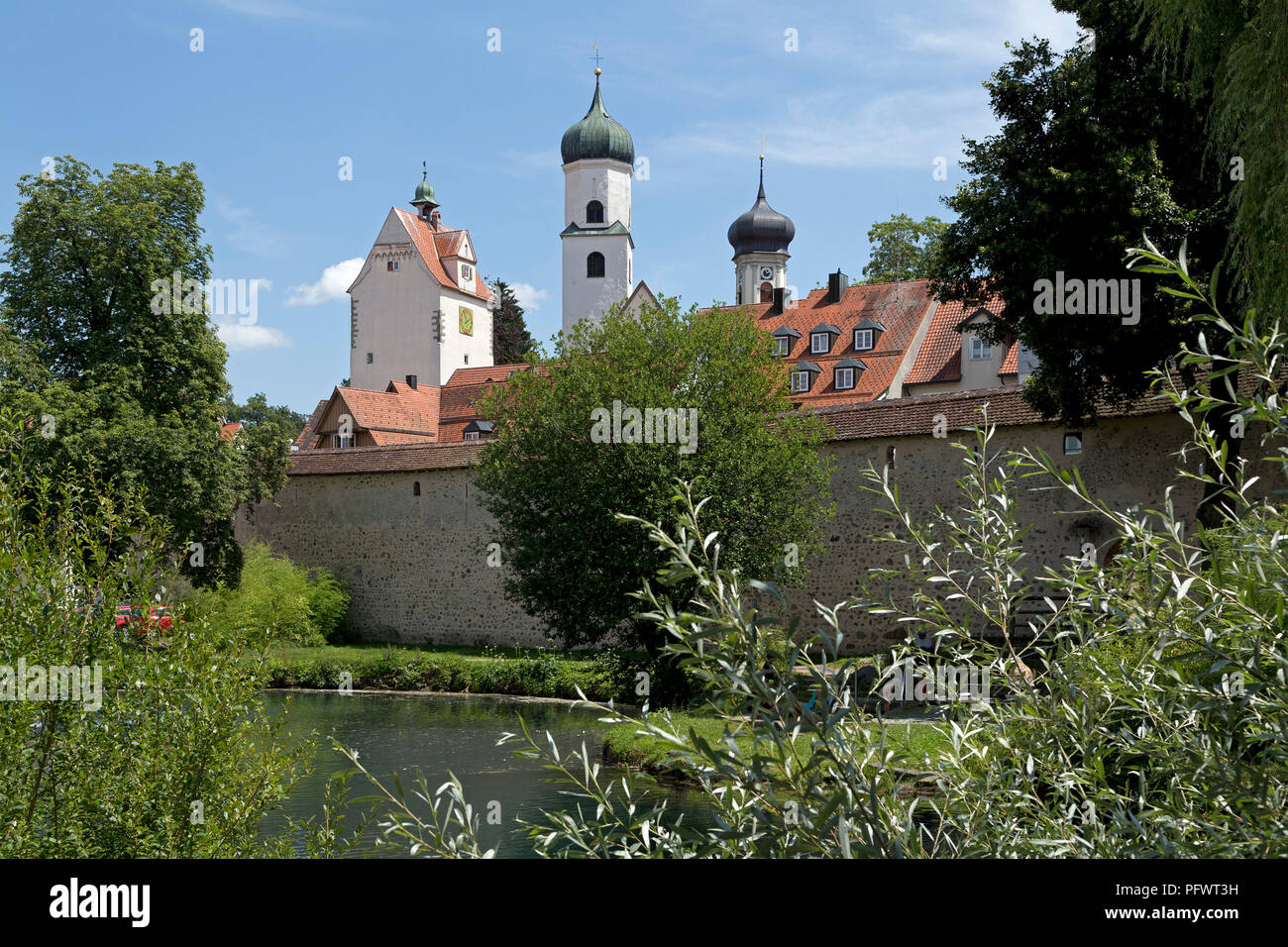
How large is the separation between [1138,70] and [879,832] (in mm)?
15322

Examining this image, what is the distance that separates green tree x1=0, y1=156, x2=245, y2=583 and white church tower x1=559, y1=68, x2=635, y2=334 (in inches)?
1208

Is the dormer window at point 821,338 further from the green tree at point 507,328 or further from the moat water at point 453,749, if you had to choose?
the green tree at point 507,328

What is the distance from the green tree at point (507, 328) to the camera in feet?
208

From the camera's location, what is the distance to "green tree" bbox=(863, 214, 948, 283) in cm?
4188

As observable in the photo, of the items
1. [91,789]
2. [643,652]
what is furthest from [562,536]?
[91,789]

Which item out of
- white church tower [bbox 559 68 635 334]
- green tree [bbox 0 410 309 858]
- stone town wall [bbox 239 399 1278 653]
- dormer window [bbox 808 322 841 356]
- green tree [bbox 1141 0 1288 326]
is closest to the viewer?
green tree [bbox 0 410 309 858]

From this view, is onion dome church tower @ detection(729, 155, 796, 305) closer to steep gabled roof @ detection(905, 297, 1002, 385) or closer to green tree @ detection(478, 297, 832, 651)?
steep gabled roof @ detection(905, 297, 1002, 385)

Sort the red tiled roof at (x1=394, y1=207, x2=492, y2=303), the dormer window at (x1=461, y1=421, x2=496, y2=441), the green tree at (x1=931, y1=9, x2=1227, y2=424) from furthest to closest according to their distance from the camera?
the red tiled roof at (x1=394, y1=207, x2=492, y2=303) → the dormer window at (x1=461, y1=421, x2=496, y2=441) → the green tree at (x1=931, y1=9, x2=1227, y2=424)

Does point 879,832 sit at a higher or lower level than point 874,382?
lower

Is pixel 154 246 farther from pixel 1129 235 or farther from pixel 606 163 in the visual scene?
pixel 606 163

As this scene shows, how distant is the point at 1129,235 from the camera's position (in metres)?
13.9


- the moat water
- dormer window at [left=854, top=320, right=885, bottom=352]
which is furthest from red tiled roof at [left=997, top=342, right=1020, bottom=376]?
the moat water

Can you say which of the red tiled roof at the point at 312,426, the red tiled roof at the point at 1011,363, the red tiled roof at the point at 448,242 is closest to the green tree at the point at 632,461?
the red tiled roof at the point at 1011,363

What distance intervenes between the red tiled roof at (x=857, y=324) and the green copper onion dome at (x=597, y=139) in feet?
47.9
